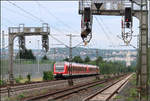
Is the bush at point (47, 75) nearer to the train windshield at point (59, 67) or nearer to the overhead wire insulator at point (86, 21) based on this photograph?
the train windshield at point (59, 67)

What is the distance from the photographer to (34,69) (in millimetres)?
59875

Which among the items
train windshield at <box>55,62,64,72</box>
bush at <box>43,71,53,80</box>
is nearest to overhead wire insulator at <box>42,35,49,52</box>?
bush at <box>43,71,53,80</box>

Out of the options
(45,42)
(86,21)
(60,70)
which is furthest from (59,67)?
(86,21)

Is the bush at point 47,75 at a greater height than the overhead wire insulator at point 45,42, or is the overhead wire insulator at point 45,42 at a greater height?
the overhead wire insulator at point 45,42

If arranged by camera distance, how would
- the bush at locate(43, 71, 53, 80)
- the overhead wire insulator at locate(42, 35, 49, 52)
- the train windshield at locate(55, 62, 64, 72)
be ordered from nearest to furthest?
the overhead wire insulator at locate(42, 35, 49, 52) → the bush at locate(43, 71, 53, 80) → the train windshield at locate(55, 62, 64, 72)

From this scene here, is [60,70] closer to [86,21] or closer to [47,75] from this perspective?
[47,75]

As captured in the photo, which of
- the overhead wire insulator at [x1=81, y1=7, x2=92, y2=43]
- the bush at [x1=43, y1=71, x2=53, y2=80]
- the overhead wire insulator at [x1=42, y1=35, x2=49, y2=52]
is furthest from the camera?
the bush at [x1=43, y1=71, x2=53, y2=80]

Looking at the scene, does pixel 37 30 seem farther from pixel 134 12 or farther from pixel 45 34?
pixel 134 12

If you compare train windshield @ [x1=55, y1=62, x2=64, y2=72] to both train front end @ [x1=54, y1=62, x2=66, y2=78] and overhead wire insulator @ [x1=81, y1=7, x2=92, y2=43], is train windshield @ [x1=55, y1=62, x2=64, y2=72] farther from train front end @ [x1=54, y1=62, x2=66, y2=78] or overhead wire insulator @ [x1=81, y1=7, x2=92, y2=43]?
overhead wire insulator @ [x1=81, y1=7, x2=92, y2=43]

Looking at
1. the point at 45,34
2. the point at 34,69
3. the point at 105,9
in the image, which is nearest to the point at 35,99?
the point at 105,9

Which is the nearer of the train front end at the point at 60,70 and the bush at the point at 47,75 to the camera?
the bush at the point at 47,75

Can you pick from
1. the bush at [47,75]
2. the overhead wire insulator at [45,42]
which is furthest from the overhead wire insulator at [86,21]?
the bush at [47,75]

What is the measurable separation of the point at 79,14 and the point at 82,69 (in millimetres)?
45966

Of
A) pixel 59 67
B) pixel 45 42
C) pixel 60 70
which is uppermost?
pixel 45 42
